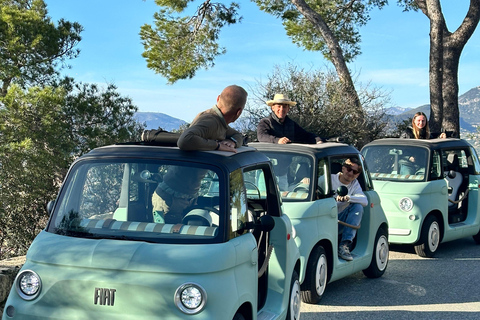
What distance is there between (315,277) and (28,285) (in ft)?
12.6

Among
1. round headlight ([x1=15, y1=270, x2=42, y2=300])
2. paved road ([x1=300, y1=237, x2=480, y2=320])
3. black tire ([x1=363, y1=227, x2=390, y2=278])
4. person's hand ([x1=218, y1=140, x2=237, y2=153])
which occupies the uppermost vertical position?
person's hand ([x1=218, y1=140, x2=237, y2=153])

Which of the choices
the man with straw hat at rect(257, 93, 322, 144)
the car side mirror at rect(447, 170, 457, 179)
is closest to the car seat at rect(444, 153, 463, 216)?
the car side mirror at rect(447, 170, 457, 179)

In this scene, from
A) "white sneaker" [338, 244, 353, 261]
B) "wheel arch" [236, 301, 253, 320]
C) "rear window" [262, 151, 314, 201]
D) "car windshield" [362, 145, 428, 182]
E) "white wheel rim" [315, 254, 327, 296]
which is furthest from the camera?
"car windshield" [362, 145, 428, 182]

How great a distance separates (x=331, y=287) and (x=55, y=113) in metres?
20.0

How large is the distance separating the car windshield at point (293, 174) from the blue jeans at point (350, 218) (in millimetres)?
1027

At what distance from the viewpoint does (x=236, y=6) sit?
24.7m

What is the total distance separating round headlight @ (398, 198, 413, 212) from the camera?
35.1 feet

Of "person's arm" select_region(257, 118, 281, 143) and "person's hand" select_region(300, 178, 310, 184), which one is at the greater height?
"person's arm" select_region(257, 118, 281, 143)

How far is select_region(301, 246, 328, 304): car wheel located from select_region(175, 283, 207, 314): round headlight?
3.40 m

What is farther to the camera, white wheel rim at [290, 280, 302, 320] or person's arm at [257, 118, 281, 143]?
person's arm at [257, 118, 281, 143]

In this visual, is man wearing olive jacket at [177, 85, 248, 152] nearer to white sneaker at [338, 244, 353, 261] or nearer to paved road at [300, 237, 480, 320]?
paved road at [300, 237, 480, 320]

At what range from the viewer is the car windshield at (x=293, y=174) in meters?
7.87

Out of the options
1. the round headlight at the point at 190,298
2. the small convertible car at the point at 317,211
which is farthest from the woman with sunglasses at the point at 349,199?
the round headlight at the point at 190,298

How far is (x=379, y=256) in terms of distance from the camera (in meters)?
9.27
